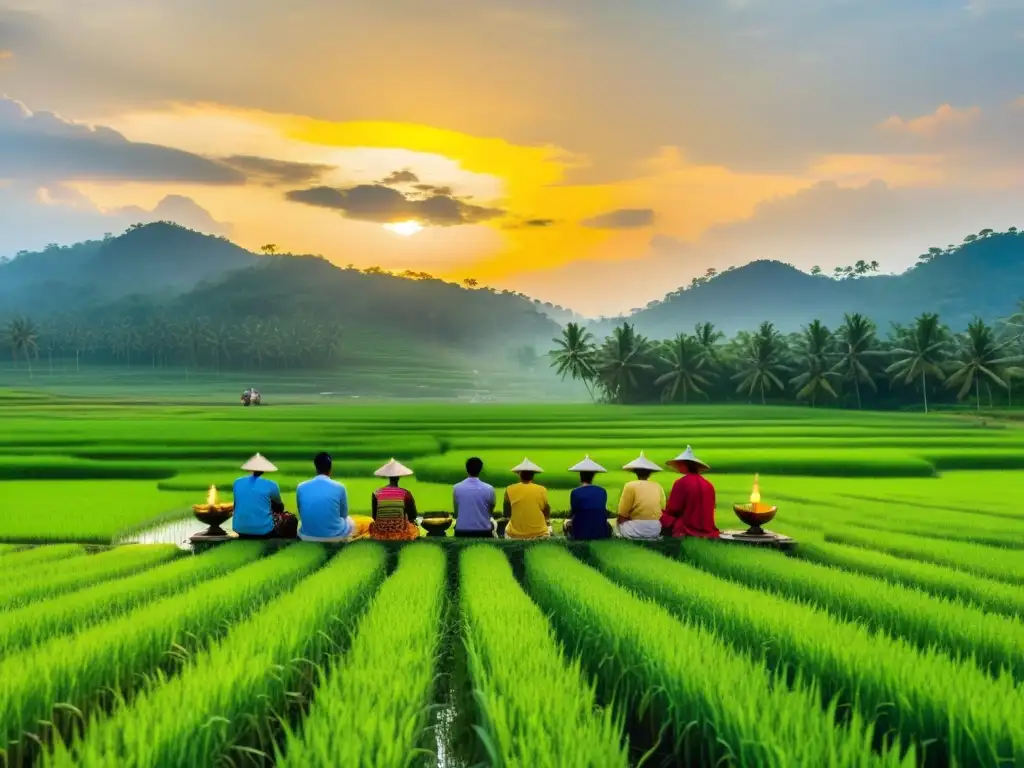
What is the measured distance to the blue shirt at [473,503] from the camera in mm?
11695

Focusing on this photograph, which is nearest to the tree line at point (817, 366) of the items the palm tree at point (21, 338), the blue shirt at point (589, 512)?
the blue shirt at point (589, 512)

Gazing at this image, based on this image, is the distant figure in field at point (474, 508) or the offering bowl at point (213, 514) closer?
the distant figure in field at point (474, 508)

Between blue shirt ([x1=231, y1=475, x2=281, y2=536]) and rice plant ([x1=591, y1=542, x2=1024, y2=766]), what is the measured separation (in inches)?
273

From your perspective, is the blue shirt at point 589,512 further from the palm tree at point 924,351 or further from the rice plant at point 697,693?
the palm tree at point 924,351

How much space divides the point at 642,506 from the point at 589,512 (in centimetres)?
98

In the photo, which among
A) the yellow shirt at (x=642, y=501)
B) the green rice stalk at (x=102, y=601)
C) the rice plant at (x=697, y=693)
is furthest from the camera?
the yellow shirt at (x=642, y=501)

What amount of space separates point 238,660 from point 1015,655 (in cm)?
596

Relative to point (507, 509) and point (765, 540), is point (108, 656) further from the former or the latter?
point (765, 540)

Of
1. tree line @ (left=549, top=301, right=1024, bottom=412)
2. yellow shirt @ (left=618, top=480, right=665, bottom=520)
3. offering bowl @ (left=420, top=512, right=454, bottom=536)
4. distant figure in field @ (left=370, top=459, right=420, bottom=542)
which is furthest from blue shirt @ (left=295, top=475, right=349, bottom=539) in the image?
tree line @ (left=549, top=301, right=1024, bottom=412)

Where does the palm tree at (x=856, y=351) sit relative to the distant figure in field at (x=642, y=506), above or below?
above

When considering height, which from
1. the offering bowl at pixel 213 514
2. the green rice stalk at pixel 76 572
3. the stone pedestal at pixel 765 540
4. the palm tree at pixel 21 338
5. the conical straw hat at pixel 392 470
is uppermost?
the palm tree at pixel 21 338

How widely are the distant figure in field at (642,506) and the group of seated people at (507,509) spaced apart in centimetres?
2

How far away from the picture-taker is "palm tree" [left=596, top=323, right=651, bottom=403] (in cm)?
8106

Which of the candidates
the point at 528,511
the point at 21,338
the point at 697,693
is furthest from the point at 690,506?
the point at 21,338
